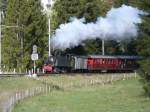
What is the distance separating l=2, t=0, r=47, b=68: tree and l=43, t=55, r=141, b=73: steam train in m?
15.9

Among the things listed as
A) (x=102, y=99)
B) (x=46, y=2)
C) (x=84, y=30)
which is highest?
(x=46, y=2)

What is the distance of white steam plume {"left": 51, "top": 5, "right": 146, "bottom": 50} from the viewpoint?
266ft

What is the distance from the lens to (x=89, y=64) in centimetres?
8562

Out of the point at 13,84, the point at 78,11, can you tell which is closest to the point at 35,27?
the point at 78,11

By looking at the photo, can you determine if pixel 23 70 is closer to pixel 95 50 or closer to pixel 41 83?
pixel 95 50

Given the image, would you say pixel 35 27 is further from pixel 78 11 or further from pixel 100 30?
pixel 100 30

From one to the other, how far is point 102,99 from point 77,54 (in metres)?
34.5

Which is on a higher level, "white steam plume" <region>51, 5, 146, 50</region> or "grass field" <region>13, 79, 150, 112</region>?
"white steam plume" <region>51, 5, 146, 50</region>

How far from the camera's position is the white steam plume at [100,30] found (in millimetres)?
81150

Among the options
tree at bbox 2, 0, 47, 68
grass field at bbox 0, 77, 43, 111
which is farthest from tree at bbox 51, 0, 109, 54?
grass field at bbox 0, 77, 43, 111

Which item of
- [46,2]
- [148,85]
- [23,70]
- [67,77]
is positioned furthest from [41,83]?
[46,2]

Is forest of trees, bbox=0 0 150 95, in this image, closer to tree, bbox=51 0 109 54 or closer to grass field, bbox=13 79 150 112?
tree, bbox=51 0 109 54

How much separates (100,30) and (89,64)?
4637mm

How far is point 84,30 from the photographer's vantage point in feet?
275
